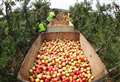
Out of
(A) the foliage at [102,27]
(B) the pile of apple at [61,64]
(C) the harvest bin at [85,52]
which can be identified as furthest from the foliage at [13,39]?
(A) the foliage at [102,27]

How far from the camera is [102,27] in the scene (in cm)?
582

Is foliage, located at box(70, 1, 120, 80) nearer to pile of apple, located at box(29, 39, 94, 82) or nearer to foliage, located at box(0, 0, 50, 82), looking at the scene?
pile of apple, located at box(29, 39, 94, 82)

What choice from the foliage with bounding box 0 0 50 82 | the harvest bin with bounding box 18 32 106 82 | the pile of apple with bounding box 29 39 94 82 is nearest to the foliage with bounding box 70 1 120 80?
the harvest bin with bounding box 18 32 106 82

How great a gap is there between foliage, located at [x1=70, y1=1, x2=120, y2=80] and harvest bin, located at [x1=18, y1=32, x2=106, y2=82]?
196 mm

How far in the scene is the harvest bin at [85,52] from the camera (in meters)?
4.31

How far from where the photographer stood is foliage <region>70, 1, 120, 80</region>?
5016 mm

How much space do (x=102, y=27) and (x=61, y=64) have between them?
3.09ft

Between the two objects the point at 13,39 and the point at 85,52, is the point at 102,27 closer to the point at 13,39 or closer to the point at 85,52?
the point at 85,52

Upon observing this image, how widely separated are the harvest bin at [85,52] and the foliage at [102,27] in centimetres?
20

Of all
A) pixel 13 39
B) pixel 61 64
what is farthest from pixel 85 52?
pixel 13 39

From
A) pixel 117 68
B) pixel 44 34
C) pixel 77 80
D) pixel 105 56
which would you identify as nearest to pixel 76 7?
pixel 44 34

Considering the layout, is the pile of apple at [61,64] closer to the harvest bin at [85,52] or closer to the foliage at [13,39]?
the harvest bin at [85,52]

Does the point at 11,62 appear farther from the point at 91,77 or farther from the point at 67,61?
the point at 67,61

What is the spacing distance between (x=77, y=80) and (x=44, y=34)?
8.13 feet
